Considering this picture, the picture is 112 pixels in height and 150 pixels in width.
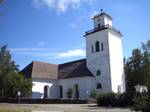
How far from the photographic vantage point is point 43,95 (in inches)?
2082

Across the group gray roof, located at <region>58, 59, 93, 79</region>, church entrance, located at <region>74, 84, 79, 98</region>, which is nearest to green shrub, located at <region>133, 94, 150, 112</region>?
gray roof, located at <region>58, 59, 93, 79</region>

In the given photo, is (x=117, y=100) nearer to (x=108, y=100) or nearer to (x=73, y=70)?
(x=108, y=100)

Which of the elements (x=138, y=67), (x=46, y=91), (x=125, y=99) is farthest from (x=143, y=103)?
(x=138, y=67)

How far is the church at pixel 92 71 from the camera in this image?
47.8 meters

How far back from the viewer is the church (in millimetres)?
47844

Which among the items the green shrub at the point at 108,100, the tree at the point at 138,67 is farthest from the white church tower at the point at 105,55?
the green shrub at the point at 108,100

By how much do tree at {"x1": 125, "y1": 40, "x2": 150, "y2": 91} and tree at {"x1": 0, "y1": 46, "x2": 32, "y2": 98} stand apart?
24.3 m

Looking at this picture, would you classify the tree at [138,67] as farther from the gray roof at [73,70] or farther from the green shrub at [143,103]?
the green shrub at [143,103]

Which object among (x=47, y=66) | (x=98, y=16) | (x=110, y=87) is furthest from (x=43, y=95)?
(x=98, y=16)

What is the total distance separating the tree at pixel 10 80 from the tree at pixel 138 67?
79.6 feet

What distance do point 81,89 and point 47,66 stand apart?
11867 millimetres

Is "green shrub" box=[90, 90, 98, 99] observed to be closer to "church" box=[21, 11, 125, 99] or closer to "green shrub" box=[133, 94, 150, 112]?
"church" box=[21, 11, 125, 99]

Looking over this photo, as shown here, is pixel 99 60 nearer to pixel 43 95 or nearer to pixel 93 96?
pixel 93 96

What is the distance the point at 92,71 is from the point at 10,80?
51.6 ft
